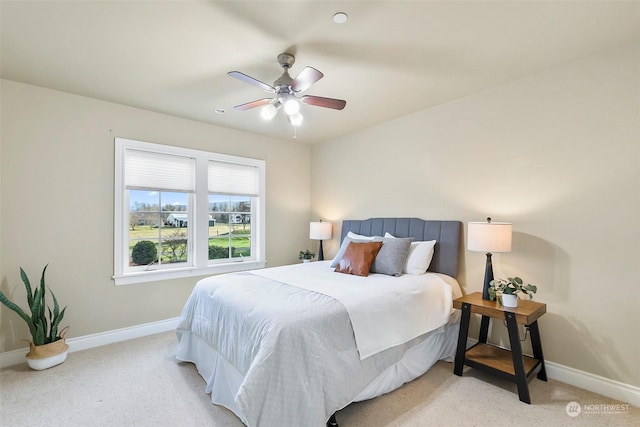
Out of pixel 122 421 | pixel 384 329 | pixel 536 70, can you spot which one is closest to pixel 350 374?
pixel 384 329

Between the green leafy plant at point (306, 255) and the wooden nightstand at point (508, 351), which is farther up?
the green leafy plant at point (306, 255)

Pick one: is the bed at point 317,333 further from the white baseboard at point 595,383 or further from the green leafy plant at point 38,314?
the green leafy plant at point 38,314

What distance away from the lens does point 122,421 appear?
6.35 feet

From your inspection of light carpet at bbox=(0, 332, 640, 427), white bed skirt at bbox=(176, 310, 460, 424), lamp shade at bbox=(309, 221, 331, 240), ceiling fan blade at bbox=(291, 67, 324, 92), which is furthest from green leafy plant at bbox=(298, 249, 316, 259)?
ceiling fan blade at bbox=(291, 67, 324, 92)

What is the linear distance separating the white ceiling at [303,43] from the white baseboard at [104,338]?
255cm

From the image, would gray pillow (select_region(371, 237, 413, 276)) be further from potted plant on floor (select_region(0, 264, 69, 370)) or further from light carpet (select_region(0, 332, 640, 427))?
potted plant on floor (select_region(0, 264, 69, 370))

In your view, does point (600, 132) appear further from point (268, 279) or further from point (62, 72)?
point (62, 72)

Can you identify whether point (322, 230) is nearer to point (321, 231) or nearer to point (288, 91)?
point (321, 231)

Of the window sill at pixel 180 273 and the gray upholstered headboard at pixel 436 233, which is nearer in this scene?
the gray upholstered headboard at pixel 436 233

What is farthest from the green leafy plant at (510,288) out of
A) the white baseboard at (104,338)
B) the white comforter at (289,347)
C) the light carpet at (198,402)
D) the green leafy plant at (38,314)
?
the green leafy plant at (38,314)

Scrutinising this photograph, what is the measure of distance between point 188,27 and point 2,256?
274 centimetres

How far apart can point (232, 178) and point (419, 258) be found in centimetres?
277

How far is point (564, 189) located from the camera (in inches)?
97.0

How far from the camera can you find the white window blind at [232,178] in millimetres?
4031
